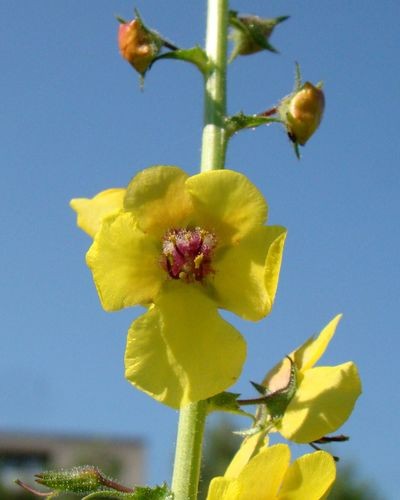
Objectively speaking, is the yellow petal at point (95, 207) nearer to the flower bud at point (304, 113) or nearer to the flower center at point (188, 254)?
the flower center at point (188, 254)

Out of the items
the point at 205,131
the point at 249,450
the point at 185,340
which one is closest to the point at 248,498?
the point at 249,450

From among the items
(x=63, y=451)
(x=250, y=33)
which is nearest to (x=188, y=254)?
(x=250, y=33)

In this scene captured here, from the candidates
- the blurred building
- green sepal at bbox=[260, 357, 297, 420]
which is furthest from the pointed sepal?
the blurred building

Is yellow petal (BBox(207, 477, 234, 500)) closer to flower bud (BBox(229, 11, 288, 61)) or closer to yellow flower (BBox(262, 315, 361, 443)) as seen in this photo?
yellow flower (BBox(262, 315, 361, 443))

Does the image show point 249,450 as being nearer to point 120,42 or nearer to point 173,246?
point 173,246

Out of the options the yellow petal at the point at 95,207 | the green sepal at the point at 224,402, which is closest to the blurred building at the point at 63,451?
the yellow petal at the point at 95,207

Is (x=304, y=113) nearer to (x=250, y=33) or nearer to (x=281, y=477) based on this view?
(x=250, y=33)
